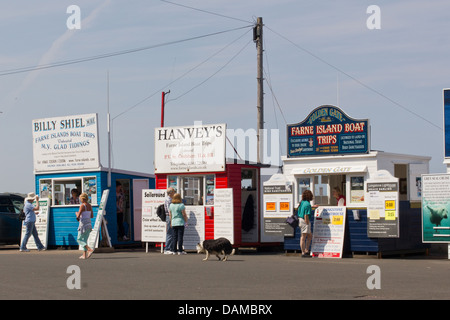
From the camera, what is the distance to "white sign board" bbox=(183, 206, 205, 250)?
24766 mm

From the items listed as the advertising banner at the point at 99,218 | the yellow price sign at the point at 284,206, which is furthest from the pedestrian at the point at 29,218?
the yellow price sign at the point at 284,206

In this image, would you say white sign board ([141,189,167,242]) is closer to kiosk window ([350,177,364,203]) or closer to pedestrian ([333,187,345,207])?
pedestrian ([333,187,345,207])

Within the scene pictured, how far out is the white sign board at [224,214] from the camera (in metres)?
24.0

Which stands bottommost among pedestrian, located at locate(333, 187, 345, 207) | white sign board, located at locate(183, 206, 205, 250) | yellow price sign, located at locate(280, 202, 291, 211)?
white sign board, located at locate(183, 206, 205, 250)

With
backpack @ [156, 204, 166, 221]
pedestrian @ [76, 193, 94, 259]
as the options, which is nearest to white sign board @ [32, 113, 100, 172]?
backpack @ [156, 204, 166, 221]

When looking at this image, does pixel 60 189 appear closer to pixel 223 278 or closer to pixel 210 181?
pixel 210 181

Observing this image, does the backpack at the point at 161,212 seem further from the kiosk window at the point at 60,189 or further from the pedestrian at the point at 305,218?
the kiosk window at the point at 60,189

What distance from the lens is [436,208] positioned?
21.0 m

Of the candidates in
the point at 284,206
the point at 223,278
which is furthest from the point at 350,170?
the point at 223,278

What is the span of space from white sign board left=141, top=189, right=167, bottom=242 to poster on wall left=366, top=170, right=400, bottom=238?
6795 mm

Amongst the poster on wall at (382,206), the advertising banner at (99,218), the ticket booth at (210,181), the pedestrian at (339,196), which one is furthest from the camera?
the advertising banner at (99,218)

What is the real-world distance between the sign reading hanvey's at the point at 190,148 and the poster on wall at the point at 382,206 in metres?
4.97

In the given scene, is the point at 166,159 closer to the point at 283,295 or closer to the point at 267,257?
the point at 267,257

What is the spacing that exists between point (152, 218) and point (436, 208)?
8.79m
